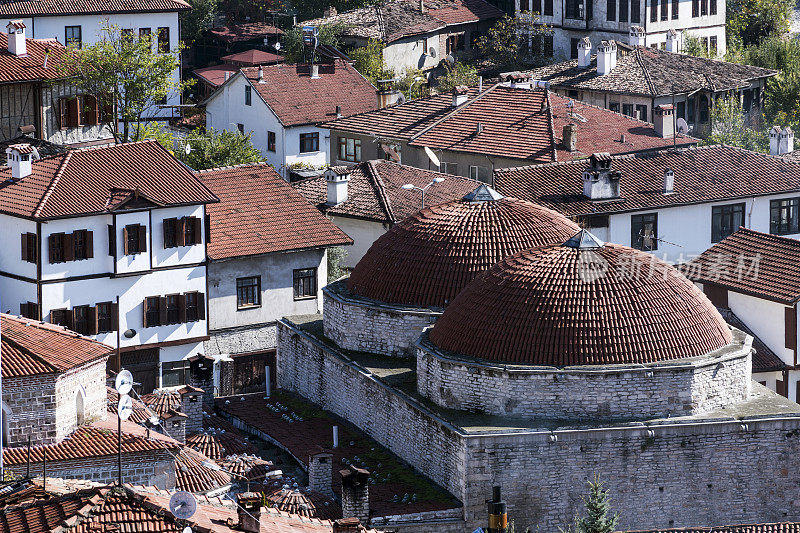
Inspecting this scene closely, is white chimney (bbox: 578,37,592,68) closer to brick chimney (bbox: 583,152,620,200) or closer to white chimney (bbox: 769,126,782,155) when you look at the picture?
white chimney (bbox: 769,126,782,155)

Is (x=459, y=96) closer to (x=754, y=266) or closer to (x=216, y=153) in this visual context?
(x=216, y=153)

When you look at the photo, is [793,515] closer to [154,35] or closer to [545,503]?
[545,503]

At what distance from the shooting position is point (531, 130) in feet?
246

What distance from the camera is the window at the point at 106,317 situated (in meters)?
58.8

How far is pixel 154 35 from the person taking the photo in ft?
271

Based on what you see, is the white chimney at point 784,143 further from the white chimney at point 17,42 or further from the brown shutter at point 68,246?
the brown shutter at point 68,246

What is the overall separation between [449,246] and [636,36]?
52401 millimetres

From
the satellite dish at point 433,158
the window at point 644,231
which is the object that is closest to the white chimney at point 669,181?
the window at point 644,231

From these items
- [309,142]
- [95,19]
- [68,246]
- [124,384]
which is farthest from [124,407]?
[309,142]

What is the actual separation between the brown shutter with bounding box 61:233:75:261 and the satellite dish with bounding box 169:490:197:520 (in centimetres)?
2504

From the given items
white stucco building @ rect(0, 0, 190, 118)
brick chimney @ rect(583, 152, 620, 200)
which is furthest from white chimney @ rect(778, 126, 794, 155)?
white stucco building @ rect(0, 0, 190, 118)

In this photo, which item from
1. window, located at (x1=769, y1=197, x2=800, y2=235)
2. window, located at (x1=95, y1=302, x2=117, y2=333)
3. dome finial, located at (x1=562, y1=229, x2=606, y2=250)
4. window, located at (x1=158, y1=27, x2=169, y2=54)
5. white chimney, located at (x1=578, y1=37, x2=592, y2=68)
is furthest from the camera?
white chimney, located at (x1=578, y1=37, x2=592, y2=68)

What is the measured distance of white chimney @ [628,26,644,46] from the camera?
100438 mm

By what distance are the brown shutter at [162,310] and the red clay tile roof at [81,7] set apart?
27.0 metres
